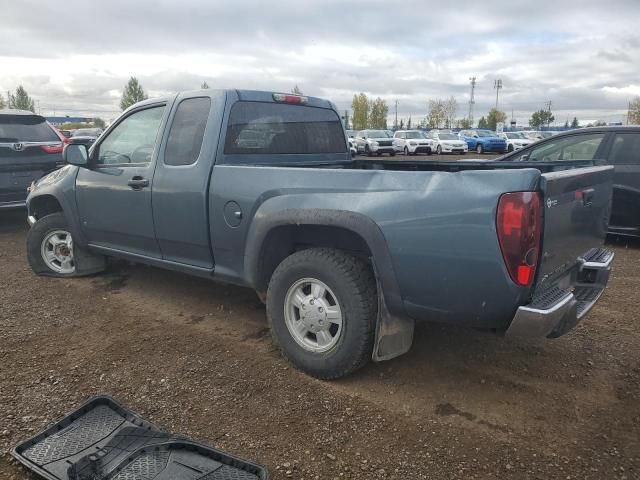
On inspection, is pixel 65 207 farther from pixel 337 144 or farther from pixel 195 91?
pixel 337 144

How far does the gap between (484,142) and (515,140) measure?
1.99 m

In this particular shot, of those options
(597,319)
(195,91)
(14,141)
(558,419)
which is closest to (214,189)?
(195,91)

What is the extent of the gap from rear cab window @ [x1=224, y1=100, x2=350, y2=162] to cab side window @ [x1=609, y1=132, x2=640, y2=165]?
12.7 ft

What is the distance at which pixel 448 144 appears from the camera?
30.4 m

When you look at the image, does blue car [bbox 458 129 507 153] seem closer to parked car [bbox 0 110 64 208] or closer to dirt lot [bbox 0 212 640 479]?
parked car [bbox 0 110 64 208]

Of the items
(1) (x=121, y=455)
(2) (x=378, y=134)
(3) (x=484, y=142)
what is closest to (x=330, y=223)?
(1) (x=121, y=455)

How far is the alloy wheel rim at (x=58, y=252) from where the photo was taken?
5.47 metres

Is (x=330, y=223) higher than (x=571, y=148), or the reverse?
(x=571, y=148)

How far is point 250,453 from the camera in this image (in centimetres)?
262

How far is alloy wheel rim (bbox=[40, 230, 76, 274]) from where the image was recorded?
18.0ft

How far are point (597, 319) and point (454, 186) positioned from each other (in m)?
2.52

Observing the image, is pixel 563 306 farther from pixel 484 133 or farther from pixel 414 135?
pixel 484 133

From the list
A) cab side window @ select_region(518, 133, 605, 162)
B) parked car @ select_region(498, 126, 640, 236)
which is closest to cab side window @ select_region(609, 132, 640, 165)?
parked car @ select_region(498, 126, 640, 236)

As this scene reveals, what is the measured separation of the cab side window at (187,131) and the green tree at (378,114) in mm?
82403
